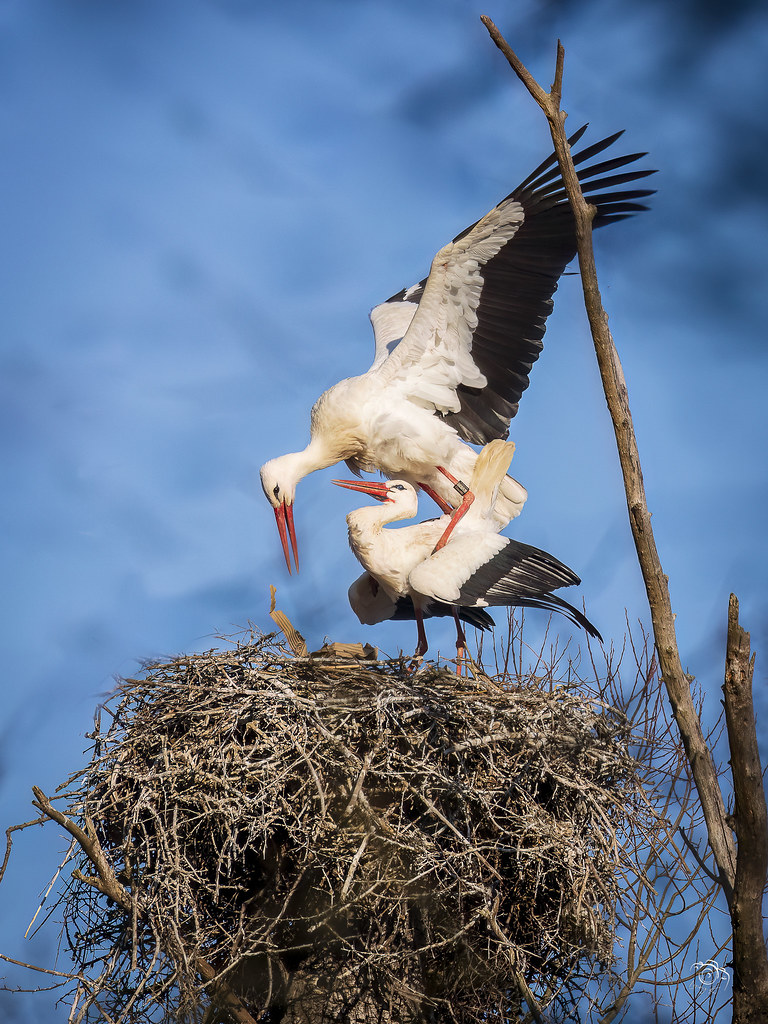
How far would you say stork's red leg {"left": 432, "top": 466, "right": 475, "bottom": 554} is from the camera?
17.6 ft

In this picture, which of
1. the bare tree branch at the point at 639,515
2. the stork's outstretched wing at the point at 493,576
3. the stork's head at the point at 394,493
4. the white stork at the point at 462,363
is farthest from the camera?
the white stork at the point at 462,363

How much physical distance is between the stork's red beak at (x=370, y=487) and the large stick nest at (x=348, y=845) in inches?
63.6

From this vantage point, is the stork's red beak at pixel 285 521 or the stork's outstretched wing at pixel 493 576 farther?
the stork's red beak at pixel 285 521

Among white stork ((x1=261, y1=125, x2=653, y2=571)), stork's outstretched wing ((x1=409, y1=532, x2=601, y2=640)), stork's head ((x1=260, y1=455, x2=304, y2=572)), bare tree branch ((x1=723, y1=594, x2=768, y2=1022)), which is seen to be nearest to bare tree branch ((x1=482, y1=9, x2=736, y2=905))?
bare tree branch ((x1=723, y1=594, x2=768, y2=1022))

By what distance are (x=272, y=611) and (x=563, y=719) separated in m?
1.53

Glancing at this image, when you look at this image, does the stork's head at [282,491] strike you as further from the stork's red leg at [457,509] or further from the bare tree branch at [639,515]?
the bare tree branch at [639,515]

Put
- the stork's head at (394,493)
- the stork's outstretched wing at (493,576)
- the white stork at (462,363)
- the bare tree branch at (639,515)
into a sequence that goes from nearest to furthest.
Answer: the bare tree branch at (639,515), the stork's outstretched wing at (493,576), the stork's head at (394,493), the white stork at (462,363)

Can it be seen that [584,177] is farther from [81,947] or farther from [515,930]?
[81,947]

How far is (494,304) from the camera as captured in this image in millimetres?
6344

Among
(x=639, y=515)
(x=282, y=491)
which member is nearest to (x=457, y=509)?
(x=282, y=491)

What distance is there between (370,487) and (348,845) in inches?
93.7

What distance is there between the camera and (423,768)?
3.82 m

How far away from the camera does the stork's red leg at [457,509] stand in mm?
5355

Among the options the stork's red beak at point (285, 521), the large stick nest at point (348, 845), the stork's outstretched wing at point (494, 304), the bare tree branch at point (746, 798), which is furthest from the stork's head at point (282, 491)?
the bare tree branch at point (746, 798)
